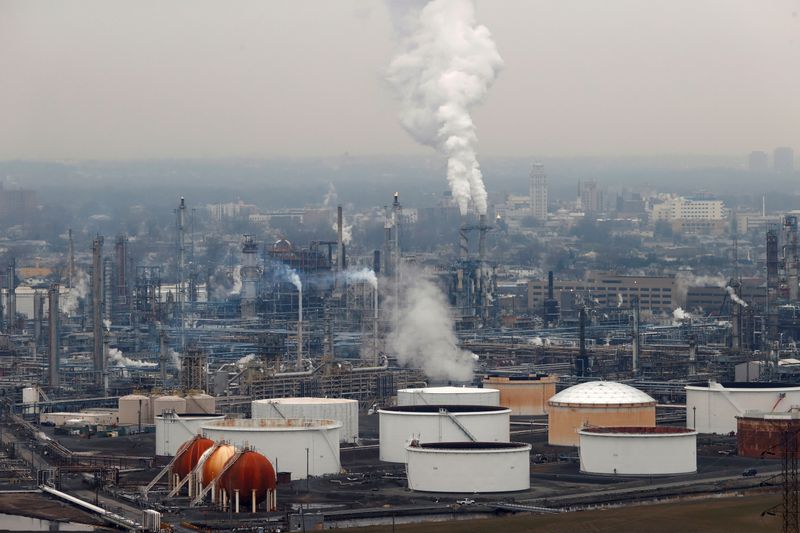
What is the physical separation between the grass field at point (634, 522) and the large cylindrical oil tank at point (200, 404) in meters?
21.4

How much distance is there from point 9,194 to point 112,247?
23.4 ft

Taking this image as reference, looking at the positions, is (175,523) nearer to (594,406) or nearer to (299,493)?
(299,493)

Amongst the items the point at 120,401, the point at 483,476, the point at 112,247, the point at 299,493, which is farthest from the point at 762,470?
the point at 112,247

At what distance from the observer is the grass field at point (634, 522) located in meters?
38.5

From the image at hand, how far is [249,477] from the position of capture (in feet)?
138

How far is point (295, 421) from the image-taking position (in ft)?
166

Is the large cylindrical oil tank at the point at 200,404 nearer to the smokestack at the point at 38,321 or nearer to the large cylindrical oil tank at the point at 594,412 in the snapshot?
the large cylindrical oil tank at the point at 594,412

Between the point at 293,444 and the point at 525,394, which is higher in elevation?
the point at 525,394

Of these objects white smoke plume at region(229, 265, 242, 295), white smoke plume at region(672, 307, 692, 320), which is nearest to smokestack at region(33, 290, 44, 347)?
white smoke plume at region(229, 265, 242, 295)

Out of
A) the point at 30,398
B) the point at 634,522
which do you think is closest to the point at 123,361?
the point at 30,398

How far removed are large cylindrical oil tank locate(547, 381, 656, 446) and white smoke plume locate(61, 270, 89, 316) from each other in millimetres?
49182

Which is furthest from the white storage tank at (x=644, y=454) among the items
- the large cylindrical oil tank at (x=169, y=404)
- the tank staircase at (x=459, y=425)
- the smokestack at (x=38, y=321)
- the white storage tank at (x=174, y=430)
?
the smokestack at (x=38, y=321)

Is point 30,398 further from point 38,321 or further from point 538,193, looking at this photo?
point 538,193

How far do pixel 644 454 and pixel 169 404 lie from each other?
18.3m
